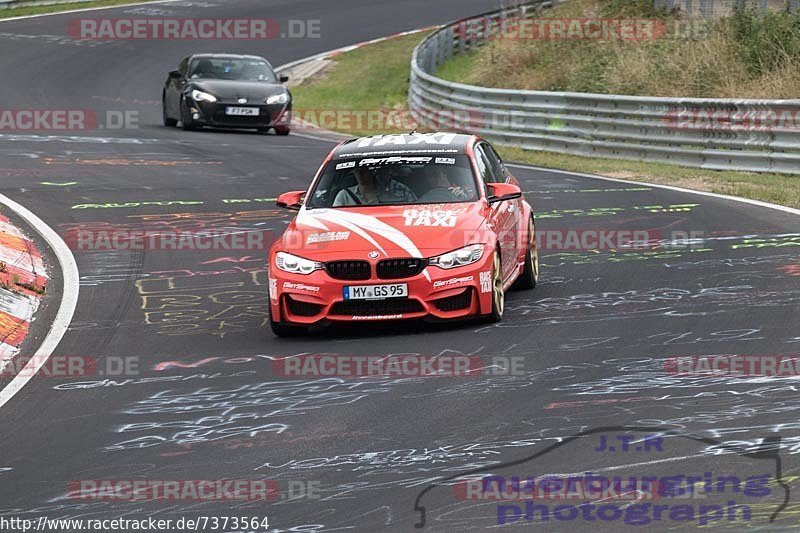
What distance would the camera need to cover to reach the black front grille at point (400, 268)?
1082 cm

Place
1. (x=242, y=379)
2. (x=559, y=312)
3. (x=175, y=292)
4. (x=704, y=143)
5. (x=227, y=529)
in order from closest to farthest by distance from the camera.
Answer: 1. (x=227, y=529)
2. (x=242, y=379)
3. (x=559, y=312)
4. (x=175, y=292)
5. (x=704, y=143)

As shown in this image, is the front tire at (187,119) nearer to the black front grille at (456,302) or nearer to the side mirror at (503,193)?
the side mirror at (503,193)

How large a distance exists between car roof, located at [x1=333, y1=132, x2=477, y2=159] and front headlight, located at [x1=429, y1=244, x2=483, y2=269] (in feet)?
4.95

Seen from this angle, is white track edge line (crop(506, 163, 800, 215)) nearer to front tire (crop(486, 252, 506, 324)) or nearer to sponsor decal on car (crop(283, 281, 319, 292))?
front tire (crop(486, 252, 506, 324))

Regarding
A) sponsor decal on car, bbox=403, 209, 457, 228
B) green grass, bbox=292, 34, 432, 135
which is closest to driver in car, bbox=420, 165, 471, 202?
sponsor decal on car, bbox=403, 209, 457, 228

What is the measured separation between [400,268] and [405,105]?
78.4 feet

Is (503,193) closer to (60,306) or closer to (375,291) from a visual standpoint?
(375,291)

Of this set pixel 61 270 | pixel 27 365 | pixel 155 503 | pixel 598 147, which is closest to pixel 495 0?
pixel 598 147

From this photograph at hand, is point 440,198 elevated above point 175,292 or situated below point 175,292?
above

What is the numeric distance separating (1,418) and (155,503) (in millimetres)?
2269

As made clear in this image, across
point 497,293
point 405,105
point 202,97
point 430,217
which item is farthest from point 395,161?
point 405,105

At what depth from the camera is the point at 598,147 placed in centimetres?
2459

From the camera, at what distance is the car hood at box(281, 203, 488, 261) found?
35.8 feet

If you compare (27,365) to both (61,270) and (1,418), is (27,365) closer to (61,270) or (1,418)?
(1,418)
